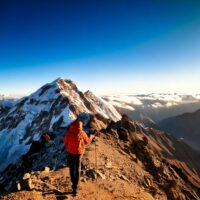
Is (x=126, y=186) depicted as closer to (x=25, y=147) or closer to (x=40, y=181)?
(x=40, y=181)

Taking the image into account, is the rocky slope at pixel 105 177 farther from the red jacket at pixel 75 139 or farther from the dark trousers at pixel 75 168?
the red jacket at pixel 75 139

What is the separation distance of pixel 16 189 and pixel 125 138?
2454 centimetres

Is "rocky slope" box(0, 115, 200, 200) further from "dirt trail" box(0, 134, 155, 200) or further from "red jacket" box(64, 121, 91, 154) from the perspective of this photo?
"red jacket" box(64, 121, 91, 154)

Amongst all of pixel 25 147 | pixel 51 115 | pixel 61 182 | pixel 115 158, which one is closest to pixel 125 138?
pixel 115 158

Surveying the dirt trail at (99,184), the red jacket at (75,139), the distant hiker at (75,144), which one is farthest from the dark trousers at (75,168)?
the dirt trail at (99,184)

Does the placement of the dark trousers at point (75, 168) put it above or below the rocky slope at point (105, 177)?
above

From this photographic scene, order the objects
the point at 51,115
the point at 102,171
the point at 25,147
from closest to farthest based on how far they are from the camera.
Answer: the point at 102,171
the point at 25,147
the point at 51,115

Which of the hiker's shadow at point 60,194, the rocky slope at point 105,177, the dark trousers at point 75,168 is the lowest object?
the rocky slope at point 105,177

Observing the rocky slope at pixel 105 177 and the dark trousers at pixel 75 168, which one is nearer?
the dark trousers at pixel 75 168

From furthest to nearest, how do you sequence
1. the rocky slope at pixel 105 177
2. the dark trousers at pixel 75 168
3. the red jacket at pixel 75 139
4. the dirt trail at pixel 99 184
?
the rocky slope at pixel 105 177 < the dark trousers at pixel 75 168 < the red jacket at pixel 75 139 < the dirt trail at pixel 99 184

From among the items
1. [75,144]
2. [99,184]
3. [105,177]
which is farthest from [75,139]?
[105,177]

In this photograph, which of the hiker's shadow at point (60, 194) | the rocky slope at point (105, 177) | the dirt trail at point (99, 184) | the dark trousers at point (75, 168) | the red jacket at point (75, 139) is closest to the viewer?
the hiker's shadow at point (60, 194)

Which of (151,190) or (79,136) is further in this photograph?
(151,190)

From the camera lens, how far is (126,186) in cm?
1925
